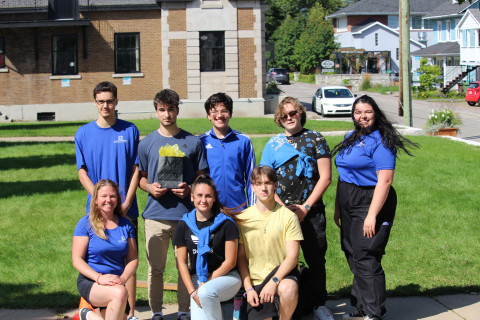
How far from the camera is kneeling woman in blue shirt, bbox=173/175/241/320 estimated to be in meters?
5.00

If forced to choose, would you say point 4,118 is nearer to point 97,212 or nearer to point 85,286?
point 97,212

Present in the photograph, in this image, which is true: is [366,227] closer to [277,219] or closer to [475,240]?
[277,219]

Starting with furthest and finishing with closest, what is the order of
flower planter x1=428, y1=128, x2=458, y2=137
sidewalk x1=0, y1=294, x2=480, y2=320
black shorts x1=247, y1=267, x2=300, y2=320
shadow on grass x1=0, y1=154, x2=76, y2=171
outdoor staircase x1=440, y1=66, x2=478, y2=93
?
outdoor staircase x1=440, y1=66, x2=478, y2=93
flower planter x1=428, y1=128, x2=458, y2=137
shadow on grass x1=0, y1=154, x2=76, y2=171
sidewalk x1=0, y1=294, x2=480, y2=320
black shorts x1=247, y1=267, x2=300, y2=320

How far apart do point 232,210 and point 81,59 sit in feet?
90.0

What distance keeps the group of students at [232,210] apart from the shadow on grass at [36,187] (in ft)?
23.4

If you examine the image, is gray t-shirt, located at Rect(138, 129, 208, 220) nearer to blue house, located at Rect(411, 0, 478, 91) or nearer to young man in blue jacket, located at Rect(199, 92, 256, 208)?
young man in blue jacket, located at Rect(199, 92, 256, 208)

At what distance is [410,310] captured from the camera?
234 inches

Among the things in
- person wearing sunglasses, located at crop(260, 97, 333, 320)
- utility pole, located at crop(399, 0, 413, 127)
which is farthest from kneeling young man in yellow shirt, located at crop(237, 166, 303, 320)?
utility pole, located at crop(399, 0, 413, 127)

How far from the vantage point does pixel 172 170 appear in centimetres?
534

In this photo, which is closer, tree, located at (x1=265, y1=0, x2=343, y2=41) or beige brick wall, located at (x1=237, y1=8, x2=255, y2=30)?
beige brick wall, located at (x1=237, y1=8, x2=255, y2=30)

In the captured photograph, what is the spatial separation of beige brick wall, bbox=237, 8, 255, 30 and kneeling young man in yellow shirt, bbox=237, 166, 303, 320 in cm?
2710

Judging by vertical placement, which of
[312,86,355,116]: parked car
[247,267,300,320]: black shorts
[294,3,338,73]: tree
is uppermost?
[294,3,338,73]: tree

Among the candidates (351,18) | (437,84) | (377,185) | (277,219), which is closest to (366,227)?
(377,185)

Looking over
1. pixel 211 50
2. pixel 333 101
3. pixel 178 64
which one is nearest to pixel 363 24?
pixel 333 101
